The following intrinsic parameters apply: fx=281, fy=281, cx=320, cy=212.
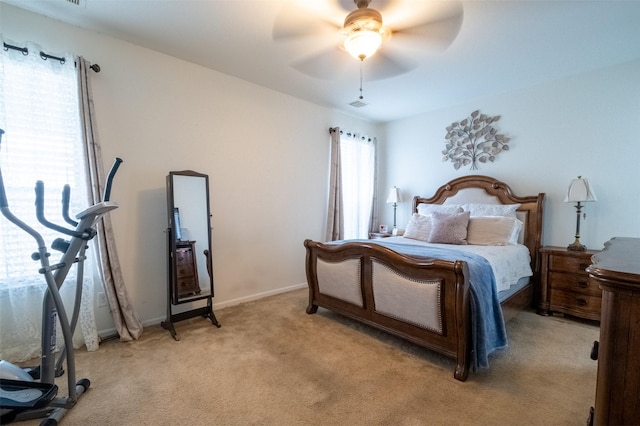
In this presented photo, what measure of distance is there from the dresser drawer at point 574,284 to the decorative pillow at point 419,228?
1.30m

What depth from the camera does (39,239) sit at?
5.08 feet

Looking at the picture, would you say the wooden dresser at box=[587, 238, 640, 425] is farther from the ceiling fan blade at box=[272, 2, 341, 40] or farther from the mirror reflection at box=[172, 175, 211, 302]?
the mirror reflection at box=[172, 175, 211, 302]

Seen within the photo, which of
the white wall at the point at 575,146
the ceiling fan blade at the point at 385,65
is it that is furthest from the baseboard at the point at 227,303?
the white wall at the point at 575,146

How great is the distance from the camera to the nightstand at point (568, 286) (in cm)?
275

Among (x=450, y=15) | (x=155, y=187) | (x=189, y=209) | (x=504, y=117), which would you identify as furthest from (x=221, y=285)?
(x=504, y=117)

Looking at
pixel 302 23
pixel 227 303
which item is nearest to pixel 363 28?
pixel 302 23

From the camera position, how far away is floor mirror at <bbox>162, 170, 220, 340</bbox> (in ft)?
8.38

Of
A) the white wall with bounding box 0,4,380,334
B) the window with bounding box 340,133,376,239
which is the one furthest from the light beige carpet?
the window with bounding box 340,133,376,239

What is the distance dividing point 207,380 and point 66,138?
7.11 feet

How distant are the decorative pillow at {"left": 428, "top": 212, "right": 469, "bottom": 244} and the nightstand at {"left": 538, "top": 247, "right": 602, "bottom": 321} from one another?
85cm

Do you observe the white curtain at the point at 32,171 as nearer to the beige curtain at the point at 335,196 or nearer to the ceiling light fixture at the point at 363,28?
the ceiling light fixture at the point at 363,28

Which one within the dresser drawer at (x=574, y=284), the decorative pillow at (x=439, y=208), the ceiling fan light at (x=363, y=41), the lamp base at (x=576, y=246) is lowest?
the dresser drawer at (x=574, y=284)

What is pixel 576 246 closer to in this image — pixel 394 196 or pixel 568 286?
pixel 568 286

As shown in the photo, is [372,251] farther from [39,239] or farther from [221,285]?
[39,239]
